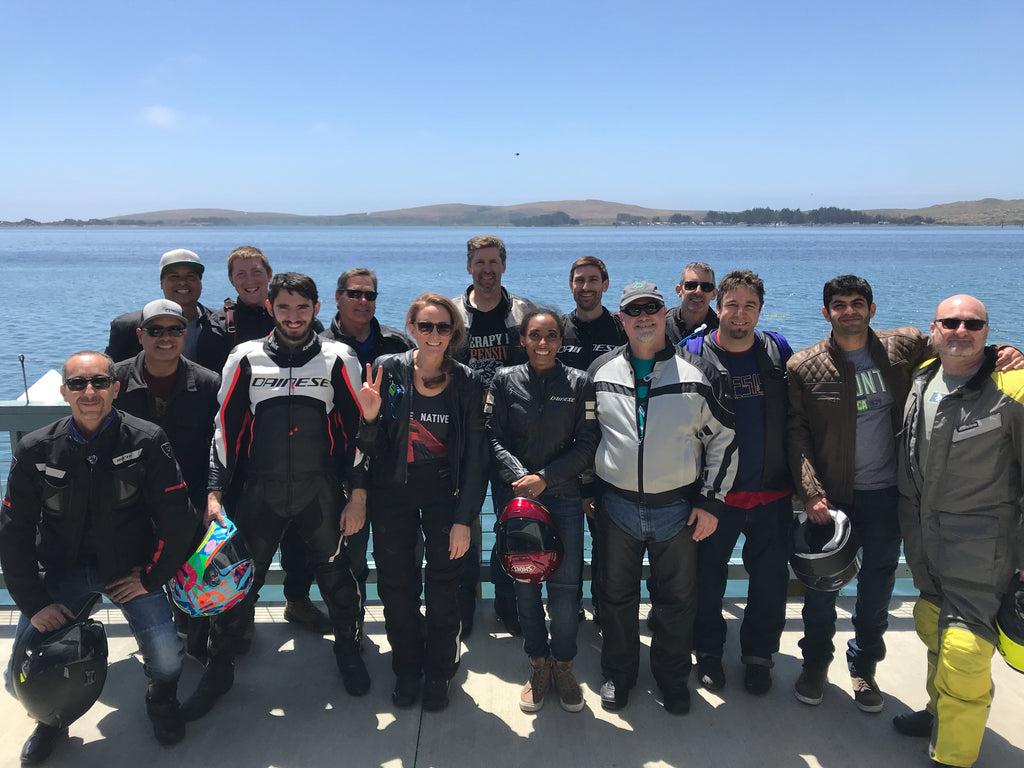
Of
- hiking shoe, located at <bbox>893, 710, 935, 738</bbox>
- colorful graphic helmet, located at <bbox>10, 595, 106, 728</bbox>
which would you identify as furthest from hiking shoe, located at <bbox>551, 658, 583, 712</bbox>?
colorful graphic helmet, located at <bbox>10, 595, 106, 728</bbox>

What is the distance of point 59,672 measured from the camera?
3.06 metres

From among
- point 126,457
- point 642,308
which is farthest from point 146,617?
point 642,308

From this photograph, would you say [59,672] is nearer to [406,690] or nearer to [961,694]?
[406,690]

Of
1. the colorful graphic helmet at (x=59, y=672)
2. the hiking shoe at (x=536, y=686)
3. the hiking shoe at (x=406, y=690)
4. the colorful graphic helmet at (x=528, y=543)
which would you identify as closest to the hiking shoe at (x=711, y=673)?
the hiking shoe at (x=536, y=686)

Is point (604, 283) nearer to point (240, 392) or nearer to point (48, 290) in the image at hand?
point (240, 392)

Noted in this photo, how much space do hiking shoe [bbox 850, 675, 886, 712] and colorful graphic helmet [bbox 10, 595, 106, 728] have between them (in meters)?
3.63

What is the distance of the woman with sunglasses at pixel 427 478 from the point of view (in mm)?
3463

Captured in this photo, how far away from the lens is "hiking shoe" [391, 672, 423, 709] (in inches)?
140

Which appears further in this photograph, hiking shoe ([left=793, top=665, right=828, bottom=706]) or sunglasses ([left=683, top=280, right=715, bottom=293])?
sunglasses ([left=683, top=280, right=715, bottom=293])

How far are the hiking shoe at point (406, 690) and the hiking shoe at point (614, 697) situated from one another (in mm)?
943

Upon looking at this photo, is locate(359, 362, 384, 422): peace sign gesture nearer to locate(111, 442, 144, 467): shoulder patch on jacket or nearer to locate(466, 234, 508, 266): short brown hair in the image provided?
locate(111, 442, 144, 467): shoulder patch on jacket

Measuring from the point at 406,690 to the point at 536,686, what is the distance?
66 cm

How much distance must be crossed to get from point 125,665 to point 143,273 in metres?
59.7

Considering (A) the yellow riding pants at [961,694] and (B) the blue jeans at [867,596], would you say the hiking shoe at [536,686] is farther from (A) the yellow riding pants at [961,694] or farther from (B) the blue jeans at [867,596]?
(A) the yellow riding pants at [961,694]
